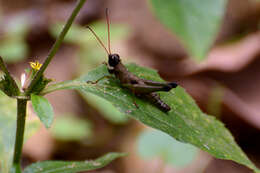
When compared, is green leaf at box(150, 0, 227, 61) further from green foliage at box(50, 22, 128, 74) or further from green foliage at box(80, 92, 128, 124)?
green foliage at box(50, 22, 128, 74)

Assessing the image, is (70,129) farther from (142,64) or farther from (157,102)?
(157,102)

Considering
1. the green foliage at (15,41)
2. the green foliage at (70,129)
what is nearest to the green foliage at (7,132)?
the green foliage at (70,129)

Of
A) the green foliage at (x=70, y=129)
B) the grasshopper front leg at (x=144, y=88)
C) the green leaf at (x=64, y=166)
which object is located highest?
the grasshopper front leg at (x=144, y=88)

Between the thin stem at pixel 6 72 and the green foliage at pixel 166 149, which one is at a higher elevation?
the thin stem at pixel 6 72

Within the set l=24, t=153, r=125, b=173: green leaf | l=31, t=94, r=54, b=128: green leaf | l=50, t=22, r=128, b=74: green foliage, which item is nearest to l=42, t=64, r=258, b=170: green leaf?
l=31, t=94, r=54, b=128: green leaf

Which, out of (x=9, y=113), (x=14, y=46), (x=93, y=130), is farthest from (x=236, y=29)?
(x=9, y=113)


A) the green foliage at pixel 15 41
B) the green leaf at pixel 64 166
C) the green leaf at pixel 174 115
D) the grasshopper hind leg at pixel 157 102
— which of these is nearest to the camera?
the green leaf at pixel 174 115

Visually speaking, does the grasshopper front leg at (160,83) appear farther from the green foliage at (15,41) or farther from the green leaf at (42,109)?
the green foliage at (15,41)
